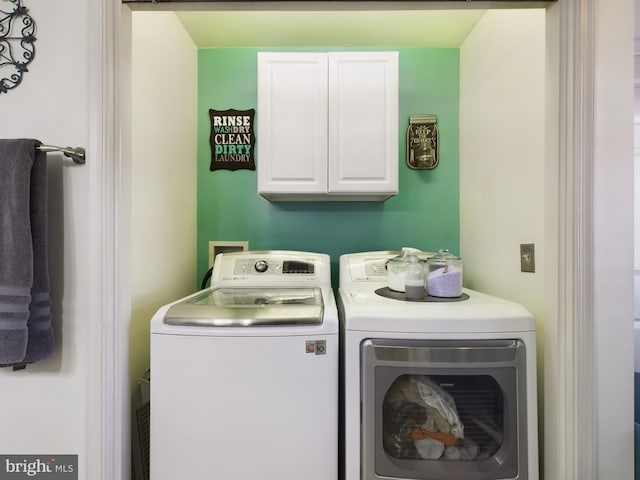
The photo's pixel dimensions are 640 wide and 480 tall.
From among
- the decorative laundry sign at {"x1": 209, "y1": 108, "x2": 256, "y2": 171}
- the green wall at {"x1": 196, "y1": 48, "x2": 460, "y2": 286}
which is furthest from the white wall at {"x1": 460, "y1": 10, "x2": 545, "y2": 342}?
the decorative laundry sign at {"x1": 209, "y1": 108, "x2": 256, "y2": 171}

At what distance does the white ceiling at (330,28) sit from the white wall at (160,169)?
193mm

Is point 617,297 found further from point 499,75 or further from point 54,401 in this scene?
point 54,401

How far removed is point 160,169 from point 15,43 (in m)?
0.64

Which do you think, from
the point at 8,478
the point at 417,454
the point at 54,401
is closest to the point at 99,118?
the point at 54,401

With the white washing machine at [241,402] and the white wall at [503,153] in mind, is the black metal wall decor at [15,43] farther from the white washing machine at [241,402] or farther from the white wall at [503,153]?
the white wall at [503,153]

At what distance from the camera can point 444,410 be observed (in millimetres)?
1108

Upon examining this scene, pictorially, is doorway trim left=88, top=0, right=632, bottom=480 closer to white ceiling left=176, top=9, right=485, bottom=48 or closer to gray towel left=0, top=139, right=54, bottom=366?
gray towel left=0, top=139, right=54, bottom=366

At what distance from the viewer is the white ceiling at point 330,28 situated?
1716 mm

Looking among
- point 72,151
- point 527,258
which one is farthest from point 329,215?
point 72,151

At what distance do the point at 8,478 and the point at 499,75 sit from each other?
98.9 inches

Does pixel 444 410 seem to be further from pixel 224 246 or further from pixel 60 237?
pixel 224 246

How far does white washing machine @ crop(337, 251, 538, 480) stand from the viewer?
106 cm

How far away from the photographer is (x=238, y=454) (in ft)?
3.44

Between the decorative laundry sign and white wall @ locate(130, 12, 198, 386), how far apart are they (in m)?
0.13
